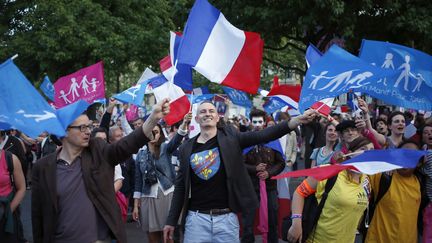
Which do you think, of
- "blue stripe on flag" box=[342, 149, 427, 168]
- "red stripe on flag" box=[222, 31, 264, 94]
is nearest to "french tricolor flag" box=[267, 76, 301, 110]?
"red stripe on flag" box=[222, 31, 264, 94]

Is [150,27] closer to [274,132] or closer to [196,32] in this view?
[196,32]

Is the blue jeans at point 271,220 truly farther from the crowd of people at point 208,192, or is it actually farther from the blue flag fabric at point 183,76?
the crowd of people at point 208,192

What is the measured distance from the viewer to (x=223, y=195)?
5074mm

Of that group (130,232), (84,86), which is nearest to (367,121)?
(130,232)

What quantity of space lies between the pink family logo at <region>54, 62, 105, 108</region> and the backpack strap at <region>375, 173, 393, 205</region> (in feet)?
21.5

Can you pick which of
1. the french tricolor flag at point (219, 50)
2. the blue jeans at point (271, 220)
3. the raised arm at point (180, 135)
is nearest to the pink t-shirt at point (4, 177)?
the french tricolor flag at point (219, 50)

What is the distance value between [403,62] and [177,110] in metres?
2.85

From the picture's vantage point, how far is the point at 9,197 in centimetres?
548

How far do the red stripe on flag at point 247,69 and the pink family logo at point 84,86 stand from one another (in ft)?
17.8

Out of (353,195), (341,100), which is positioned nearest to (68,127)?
(353,195)

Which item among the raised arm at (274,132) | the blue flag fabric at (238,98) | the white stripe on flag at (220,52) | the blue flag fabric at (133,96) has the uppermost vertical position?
the white stripe on flag at (220,52)

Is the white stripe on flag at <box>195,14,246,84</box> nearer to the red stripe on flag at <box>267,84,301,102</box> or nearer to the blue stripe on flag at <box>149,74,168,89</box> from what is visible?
the red stripe on flag at <box>267,84,301,102</box>

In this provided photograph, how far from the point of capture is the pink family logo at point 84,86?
35.6 feet

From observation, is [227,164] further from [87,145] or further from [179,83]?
[179,83]
